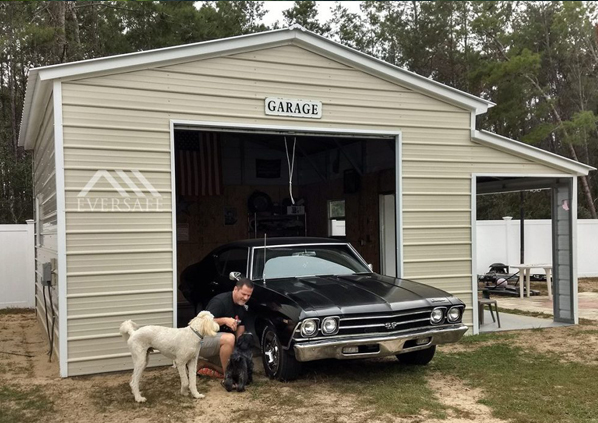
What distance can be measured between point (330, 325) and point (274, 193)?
8.78 meters

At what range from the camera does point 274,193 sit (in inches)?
552

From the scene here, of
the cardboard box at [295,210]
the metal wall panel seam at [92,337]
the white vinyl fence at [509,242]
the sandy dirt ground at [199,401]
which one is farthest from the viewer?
the white vinyl fence at [509,242]

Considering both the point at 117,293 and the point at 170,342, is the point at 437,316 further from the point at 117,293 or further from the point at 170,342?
the point at 117,293

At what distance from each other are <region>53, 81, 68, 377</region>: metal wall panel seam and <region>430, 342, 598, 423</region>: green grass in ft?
13.0

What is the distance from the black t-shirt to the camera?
5.77 meters

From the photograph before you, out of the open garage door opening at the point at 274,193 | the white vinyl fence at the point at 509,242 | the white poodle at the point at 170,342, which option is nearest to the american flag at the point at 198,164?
the open garage door opening at the point at 274,193

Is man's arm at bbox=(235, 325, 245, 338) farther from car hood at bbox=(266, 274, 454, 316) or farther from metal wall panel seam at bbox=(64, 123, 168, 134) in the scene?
metal wall panel seam at bbox=(64, 123, 168, 134)

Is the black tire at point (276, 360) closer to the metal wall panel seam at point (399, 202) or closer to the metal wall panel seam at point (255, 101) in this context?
the metal wall panel seam at point (399, 202)

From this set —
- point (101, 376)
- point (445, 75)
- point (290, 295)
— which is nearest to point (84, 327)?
point (101, 376)

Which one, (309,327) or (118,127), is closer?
(309,327)

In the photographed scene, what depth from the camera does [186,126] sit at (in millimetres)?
6945

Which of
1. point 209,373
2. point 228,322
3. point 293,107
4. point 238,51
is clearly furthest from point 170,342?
point 238,51

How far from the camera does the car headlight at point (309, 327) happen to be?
5348mm

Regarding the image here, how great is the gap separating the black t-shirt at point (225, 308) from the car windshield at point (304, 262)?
28.8 inches
